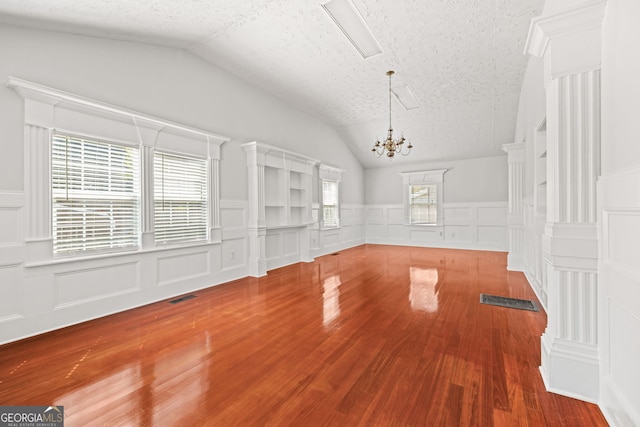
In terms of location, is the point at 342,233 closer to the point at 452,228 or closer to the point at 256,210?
the point at 452,228

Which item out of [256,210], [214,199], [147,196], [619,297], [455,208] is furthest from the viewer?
[455,208]

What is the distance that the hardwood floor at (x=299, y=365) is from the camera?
1542mm

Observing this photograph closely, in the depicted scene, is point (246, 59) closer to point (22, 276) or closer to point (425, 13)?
point (425, 13)

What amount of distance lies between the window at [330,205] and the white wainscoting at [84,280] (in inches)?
135

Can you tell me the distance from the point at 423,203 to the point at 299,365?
26.0 feet

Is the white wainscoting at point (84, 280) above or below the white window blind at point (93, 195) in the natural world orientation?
below

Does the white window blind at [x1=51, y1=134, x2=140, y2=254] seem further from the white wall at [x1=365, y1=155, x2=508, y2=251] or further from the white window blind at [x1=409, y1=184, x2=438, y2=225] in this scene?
the white window blind at [x1=409, y1=184, x2=438, y2=225]

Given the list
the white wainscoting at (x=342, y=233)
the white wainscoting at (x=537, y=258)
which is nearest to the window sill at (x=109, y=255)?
the white wainscoting at (x=342, y=233)

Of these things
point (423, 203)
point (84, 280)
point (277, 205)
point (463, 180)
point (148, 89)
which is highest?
point (148, 89)

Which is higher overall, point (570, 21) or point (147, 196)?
point (570, 21)

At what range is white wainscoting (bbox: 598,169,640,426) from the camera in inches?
48.8

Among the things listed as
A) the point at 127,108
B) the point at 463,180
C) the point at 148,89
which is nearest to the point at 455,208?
the point at 463,180

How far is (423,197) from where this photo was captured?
8.91 metres

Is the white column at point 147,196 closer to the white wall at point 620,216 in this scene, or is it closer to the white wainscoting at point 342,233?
the white wainscoting at point 342,233
